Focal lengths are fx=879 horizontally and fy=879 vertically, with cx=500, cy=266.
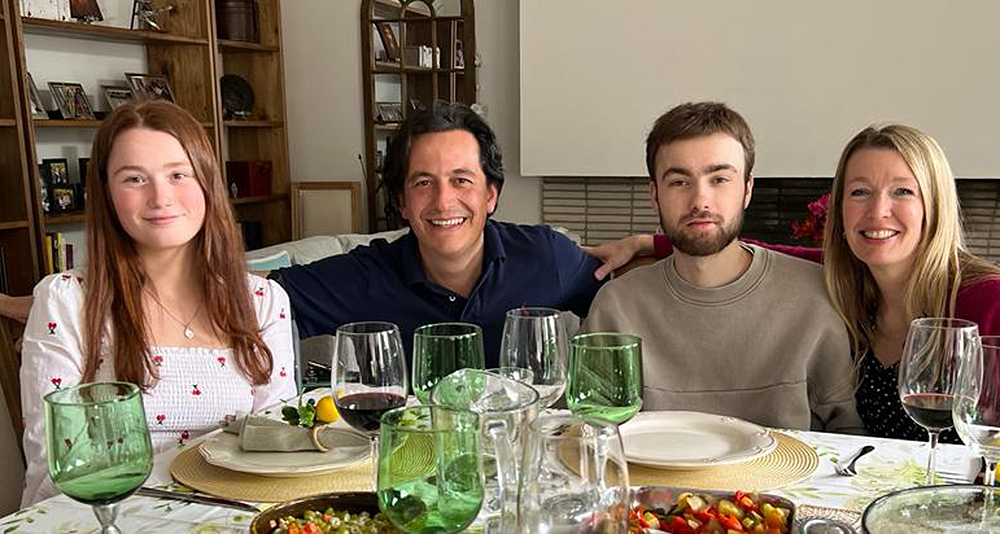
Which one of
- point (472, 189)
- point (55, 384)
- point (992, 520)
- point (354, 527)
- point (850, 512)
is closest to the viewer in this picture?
point (992, 520)

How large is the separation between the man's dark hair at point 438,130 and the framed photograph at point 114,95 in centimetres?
247

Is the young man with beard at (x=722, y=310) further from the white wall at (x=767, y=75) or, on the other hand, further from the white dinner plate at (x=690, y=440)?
the white wall at (x=767, y=75)

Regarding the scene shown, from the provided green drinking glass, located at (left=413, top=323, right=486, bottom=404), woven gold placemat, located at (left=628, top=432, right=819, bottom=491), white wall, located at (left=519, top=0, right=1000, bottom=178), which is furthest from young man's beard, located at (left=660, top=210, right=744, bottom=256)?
white wall, located at (left=519, top=0, right=1000, bottom=178)

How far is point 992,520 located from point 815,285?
1023 millimetres

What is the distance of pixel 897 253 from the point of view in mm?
1624

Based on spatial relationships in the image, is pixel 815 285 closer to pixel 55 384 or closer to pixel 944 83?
pixel 55 384

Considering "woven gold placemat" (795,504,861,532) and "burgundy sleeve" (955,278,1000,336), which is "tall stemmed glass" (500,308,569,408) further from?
"burgundy sleeve" (955,278,1000,336)

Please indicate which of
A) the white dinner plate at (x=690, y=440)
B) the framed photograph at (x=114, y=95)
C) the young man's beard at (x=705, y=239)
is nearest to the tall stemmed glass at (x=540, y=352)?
the white dinner plate at (x=690, y=440)

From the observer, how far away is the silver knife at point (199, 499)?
3.65 feet

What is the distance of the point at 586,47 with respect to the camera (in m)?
4.38

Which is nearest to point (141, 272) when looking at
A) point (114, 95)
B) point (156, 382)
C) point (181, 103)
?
point (156, 382)

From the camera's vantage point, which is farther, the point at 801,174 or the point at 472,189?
the point at 801,174

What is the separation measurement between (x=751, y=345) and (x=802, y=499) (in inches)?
25.1

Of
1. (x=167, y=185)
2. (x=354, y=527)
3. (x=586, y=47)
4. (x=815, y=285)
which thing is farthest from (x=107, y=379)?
(x=586, y=47)
